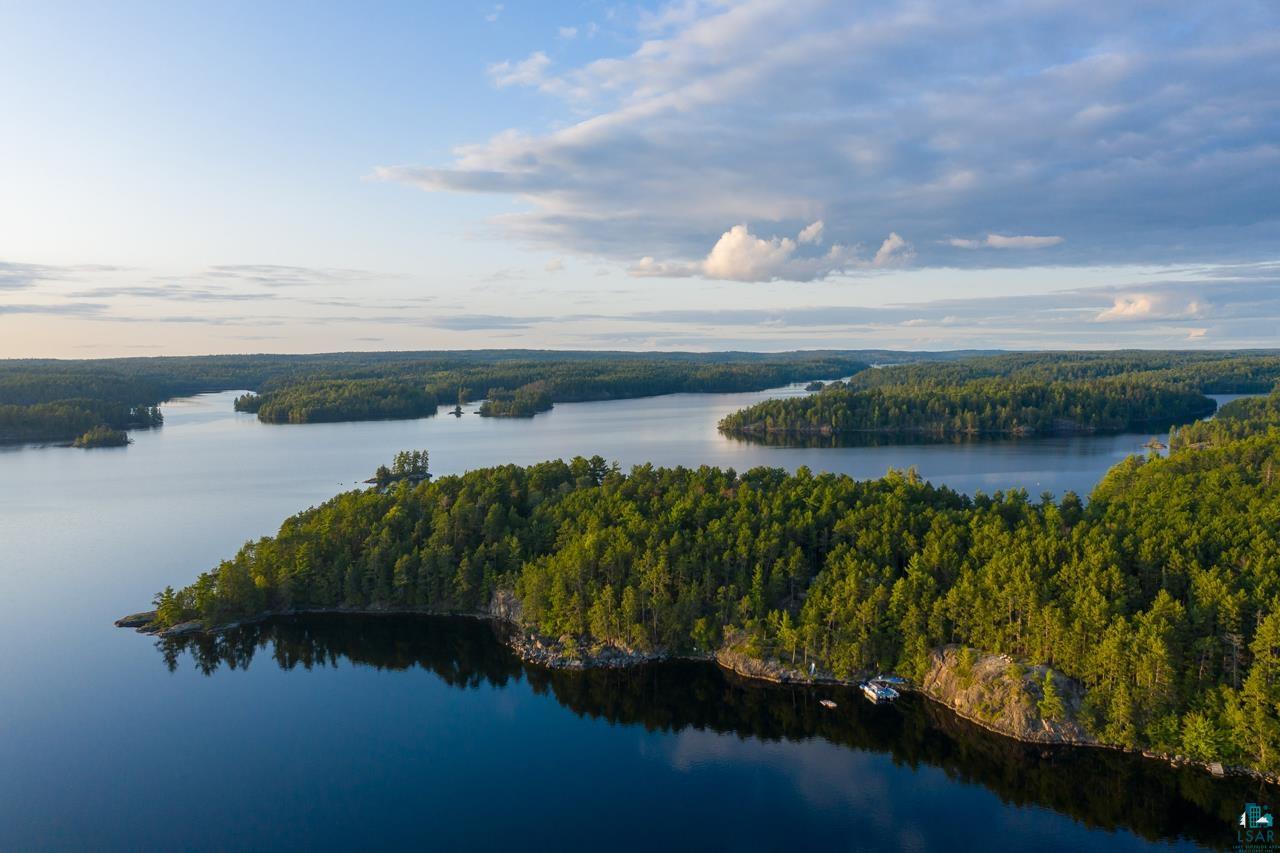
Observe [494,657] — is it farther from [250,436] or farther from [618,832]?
[250,436]

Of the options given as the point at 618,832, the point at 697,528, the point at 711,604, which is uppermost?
the point at 697,528

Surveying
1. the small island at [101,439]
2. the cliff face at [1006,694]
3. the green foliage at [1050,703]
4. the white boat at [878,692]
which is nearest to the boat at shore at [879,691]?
the white boat at [878,692]

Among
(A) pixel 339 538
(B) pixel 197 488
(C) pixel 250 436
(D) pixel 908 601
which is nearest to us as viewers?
(D) pixel 908 601

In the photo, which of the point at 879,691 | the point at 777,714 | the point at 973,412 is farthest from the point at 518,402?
the point at 879,691

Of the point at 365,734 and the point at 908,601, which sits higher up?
the point at 908,601

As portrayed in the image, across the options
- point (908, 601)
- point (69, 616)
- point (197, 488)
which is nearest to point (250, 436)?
point (197, 488)

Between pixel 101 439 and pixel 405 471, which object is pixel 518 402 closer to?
pixel 101 439
